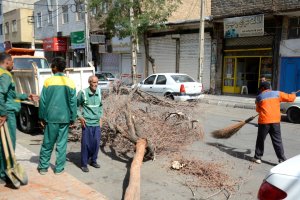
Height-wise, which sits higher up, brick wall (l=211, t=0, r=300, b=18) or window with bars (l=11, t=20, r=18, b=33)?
window with bars (l=11, t=20, r=18, b=33)

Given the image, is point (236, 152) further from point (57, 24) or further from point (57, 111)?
point (57, 24)

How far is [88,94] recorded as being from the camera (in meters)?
5.84

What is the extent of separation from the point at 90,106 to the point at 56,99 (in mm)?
720

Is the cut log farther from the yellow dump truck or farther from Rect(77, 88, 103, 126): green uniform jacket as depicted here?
the yellow dump truck

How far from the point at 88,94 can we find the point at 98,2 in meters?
14.6

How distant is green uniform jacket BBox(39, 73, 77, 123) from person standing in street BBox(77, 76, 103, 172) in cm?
47

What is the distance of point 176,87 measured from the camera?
14.3m

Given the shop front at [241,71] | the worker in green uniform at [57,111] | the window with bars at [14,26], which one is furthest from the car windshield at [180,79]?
the window with bars at [14,26]

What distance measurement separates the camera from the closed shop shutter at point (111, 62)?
95.3 feet

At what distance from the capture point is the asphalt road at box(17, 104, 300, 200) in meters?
4.97

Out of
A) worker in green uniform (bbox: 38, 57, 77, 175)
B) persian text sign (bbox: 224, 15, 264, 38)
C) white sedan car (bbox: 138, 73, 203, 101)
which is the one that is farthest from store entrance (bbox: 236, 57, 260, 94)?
worker in green uniform (bbox: 38, 57, 77, 175)

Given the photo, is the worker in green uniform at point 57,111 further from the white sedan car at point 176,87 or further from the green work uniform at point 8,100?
the white sedan car at point 176,87

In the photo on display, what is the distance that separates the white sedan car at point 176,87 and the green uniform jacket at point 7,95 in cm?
921

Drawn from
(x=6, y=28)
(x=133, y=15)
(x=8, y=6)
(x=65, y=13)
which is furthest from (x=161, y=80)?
(x=8, y=6)
